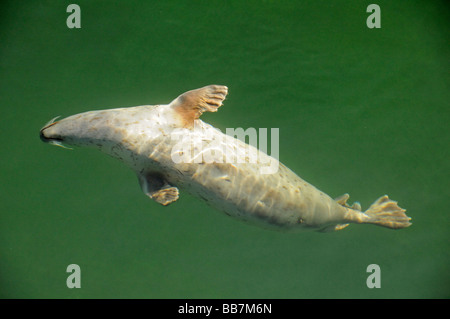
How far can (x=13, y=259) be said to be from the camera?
6148mm

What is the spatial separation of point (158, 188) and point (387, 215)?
380 cm

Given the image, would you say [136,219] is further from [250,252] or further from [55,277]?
[250,252]

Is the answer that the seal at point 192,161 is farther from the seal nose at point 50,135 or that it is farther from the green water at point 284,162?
the green water at point 284,162

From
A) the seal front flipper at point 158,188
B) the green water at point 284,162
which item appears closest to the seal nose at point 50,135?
the seal front flipper at point 158,188

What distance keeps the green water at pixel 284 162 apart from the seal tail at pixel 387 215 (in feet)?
2.36

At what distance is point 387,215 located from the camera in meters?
5.22

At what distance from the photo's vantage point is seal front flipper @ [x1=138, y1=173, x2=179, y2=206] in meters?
3.94

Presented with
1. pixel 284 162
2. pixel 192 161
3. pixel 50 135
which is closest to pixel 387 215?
pixel 284 162

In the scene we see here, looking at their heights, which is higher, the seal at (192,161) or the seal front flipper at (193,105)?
the seal front flipper at (193,105)

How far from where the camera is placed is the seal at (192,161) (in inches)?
152

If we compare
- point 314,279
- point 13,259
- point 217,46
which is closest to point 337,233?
point 314,279

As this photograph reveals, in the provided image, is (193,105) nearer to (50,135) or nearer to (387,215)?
(50,135)

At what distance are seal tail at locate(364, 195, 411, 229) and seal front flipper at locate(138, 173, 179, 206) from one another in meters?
3.13

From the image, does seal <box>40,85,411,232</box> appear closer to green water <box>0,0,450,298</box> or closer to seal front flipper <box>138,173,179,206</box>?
seal front flipper <box>138,173,179,206</box>
